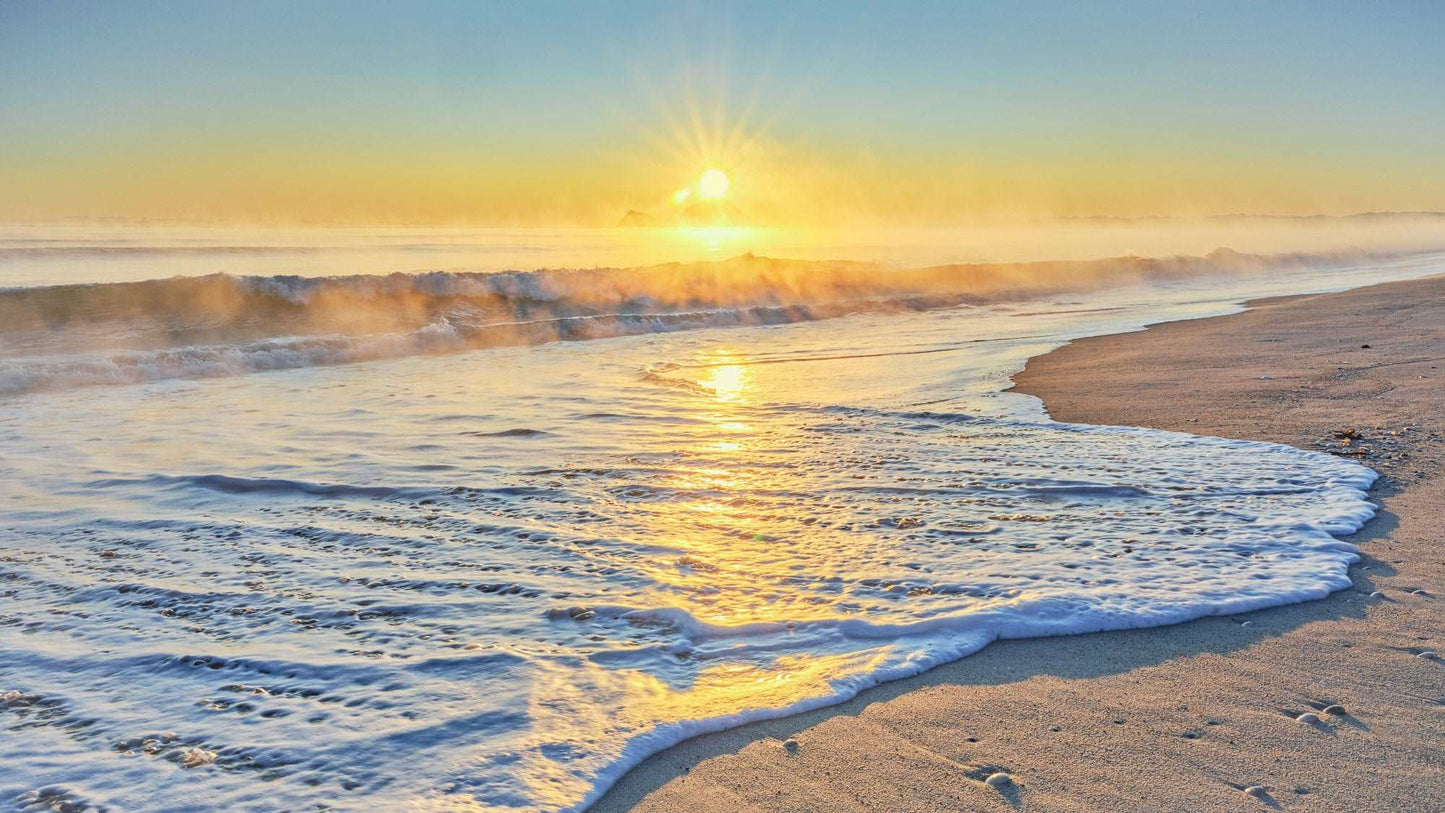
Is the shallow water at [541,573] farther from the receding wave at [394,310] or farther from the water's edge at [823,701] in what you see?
the receding wave at [394,310]

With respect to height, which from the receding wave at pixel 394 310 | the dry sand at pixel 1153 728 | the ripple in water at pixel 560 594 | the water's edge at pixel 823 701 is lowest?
the dry sand at pixel 1153 728

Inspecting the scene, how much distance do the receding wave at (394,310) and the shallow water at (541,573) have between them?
234 inches

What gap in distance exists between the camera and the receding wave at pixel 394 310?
46.4 feet

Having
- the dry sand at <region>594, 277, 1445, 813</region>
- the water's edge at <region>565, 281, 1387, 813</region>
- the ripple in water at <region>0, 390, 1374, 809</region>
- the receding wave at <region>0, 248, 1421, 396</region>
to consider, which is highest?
the receding wave at <region>0, 248, 1421, 396</region>

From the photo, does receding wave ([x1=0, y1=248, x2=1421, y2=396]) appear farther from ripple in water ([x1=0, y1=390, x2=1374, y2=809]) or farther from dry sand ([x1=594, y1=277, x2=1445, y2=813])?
dry sand ([x1=594, y1=277, x2=1445, y2=813])

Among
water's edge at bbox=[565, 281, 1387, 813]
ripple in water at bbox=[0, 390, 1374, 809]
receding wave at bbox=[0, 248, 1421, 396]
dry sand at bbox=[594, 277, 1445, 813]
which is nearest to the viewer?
dry sand at bbox=[594, 277, 1445, 813]

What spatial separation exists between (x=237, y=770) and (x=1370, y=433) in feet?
23.4

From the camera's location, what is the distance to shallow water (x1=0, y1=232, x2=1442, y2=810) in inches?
115

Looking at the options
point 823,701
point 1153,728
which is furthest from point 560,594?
point 1153,728

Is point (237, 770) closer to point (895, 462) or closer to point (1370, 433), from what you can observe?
point (895, 462)

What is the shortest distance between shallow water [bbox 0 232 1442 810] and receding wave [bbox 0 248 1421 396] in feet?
19.5

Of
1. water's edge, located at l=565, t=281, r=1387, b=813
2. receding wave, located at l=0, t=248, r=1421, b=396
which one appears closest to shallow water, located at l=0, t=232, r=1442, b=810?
water's edge, located at l=565, t=281, r=1387, b=813

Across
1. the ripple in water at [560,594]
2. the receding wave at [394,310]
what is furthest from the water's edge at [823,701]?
the receding wave at [394,310]

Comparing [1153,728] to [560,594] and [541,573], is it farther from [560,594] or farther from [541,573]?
[541,573]
